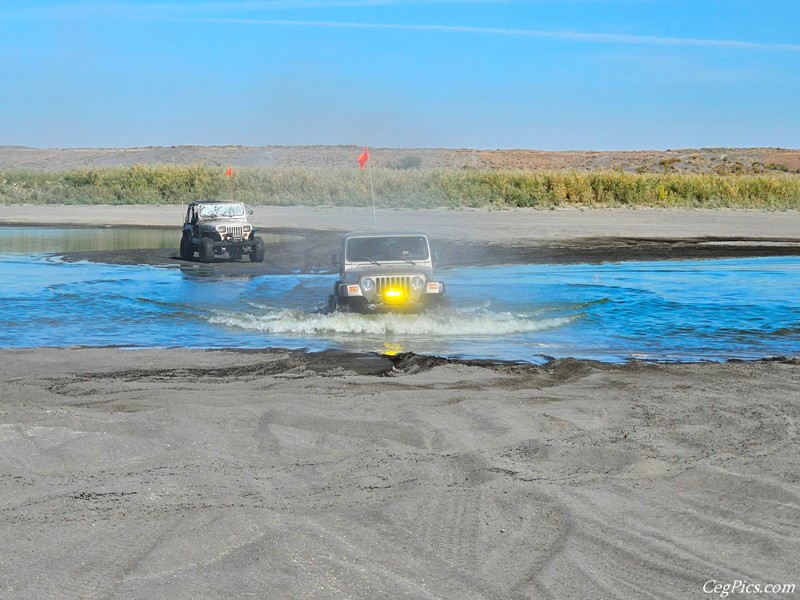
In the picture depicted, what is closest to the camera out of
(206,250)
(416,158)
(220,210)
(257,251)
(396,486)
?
(396,486)

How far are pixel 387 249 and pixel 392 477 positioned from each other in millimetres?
9840

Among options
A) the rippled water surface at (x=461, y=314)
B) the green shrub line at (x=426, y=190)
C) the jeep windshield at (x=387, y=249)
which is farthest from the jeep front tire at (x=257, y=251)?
the green shrub line at (x=426, y=190)

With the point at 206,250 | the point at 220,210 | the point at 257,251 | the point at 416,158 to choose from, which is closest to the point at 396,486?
the point at 206,250

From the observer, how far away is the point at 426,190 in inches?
2395

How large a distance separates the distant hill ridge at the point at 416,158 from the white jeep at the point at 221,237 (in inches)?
3217

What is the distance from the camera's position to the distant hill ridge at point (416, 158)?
126 metres

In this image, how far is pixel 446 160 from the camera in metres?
149

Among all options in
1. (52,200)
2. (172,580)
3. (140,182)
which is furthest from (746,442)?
(140,182)

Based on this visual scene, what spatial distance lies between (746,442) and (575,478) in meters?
2.00

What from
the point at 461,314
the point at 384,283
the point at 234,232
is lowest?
the point at 461,314

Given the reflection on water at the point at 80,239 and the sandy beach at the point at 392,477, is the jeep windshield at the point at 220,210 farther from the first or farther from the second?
→ the sandy beach at the point at 392,477

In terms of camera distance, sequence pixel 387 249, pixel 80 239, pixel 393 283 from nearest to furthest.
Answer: pixel 393 283 → pixel 387 249 → pixel 80 239

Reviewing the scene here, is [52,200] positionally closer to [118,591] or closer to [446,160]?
[118,591]

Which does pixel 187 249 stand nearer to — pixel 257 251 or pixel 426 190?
pixel 257 251
